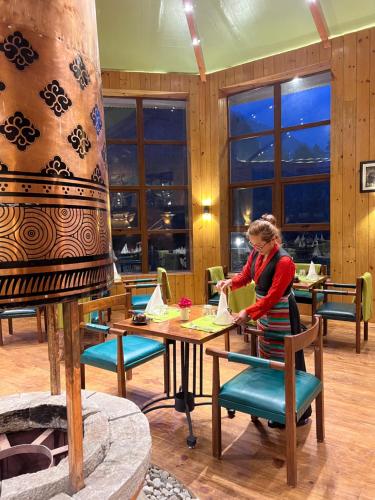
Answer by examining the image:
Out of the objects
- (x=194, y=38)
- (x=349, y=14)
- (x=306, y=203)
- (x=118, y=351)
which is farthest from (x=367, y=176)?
(x=118, y=351)

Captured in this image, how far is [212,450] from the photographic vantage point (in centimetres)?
233

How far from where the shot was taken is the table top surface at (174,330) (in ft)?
7.62

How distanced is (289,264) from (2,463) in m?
1.88

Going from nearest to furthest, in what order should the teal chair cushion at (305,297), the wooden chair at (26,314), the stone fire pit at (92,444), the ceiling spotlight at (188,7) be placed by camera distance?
the stone fire pit at (92,444), the wooden chair at (26,314), the teal chair cushion at (305,297), the ceiling spotlight at (188,7)

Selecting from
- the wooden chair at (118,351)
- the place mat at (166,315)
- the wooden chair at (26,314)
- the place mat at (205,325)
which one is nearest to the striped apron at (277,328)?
the place mat at (205,325)

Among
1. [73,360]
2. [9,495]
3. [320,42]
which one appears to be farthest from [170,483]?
[320,42]

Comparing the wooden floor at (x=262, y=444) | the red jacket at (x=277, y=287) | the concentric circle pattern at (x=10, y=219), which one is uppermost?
the concentric circle pattern at (x=10, y=219)

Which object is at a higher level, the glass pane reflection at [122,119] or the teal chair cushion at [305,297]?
the glass pane reflection at [122,119]

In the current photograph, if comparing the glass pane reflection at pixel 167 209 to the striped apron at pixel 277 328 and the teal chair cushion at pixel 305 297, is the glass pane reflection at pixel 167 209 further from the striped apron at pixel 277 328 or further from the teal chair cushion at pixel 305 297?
the striped apron at pixel 277 328

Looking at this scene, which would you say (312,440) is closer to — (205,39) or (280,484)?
(280,484)

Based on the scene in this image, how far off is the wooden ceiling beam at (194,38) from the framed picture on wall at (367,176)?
3047mm

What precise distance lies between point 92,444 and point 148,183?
5.73 metres

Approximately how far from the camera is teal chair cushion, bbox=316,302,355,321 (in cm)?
416

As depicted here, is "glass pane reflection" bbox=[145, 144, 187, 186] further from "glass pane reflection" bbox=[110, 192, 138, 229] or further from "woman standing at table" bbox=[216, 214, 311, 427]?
"woman standing at table" bbox=[216, 214, 311, 427]
